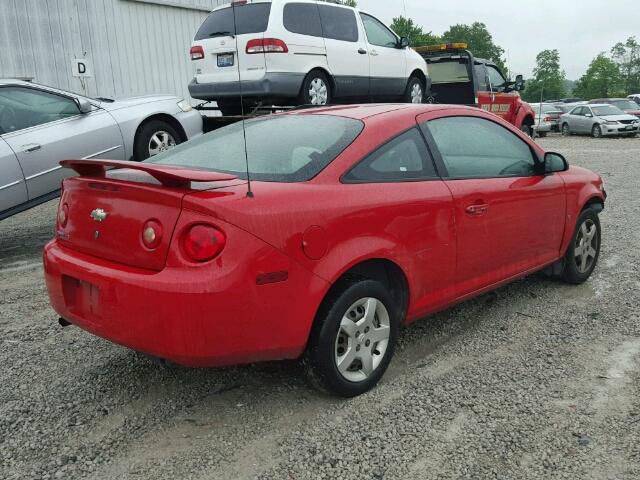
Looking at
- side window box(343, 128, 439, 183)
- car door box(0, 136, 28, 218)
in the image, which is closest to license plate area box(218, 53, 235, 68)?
car door box(0, 136, 28, 218)

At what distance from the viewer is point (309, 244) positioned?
280 cm

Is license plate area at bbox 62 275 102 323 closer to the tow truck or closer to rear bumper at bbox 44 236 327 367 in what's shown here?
rear bumper at bbox 44 236 327 367

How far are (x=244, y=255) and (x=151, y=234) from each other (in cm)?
43

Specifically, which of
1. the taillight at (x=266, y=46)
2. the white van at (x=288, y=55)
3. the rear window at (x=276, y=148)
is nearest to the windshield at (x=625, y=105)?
the white van at (x=288, y=55)

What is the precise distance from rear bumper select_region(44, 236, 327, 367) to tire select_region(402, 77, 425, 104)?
846cm

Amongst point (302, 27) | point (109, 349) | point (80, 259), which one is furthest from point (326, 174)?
point (302, 27)

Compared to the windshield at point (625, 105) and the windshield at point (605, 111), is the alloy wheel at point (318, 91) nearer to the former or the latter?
the windshield at point (605, 111)

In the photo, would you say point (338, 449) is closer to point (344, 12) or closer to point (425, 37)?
point (344, 12)

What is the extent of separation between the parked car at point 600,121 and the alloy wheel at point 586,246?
20.3 metres

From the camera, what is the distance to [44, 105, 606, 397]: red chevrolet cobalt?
8.56 feet

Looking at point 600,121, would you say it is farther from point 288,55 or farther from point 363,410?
point 363,410

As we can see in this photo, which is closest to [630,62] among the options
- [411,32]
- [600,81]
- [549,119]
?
[600,81]

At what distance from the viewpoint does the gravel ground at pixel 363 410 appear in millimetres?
2600

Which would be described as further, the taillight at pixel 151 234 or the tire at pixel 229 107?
the tire at pixel 229 107
